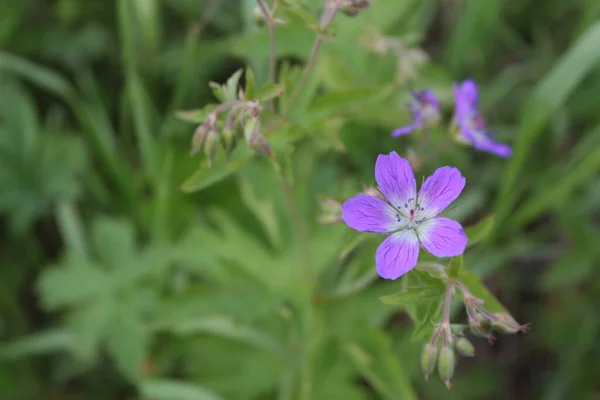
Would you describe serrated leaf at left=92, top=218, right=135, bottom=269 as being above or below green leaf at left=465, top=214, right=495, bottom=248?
below

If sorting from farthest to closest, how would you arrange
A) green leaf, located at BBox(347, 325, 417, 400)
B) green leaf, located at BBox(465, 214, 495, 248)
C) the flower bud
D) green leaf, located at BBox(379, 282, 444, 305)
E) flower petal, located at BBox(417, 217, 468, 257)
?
green leaf, located at BBox(347, 325, 417, 400)
the flower bud
green leaf, located at BBox(465, 214, 495, 248)
green leaf, located at BBox(379, 282, 444, 305)
flower petal, located at BBox(417, 217, 468, 257)

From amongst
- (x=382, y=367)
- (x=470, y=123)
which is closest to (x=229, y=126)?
(x=470, y=123)

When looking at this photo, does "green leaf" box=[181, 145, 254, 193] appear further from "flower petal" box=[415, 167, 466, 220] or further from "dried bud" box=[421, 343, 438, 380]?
"dried bud" box=[421, 343, 438, 380]

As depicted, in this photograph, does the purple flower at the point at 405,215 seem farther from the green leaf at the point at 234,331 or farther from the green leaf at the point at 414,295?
the green leaf at the point at 234,331

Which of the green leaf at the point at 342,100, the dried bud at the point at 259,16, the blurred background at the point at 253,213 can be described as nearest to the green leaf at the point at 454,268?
the green leaf at the point at 342,100

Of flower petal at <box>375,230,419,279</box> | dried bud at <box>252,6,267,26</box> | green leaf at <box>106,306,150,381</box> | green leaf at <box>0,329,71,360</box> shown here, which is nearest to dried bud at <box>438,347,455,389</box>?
flower petal at <box>375,230,419,279</box>

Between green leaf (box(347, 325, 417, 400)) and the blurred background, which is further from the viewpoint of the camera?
the blurred background
